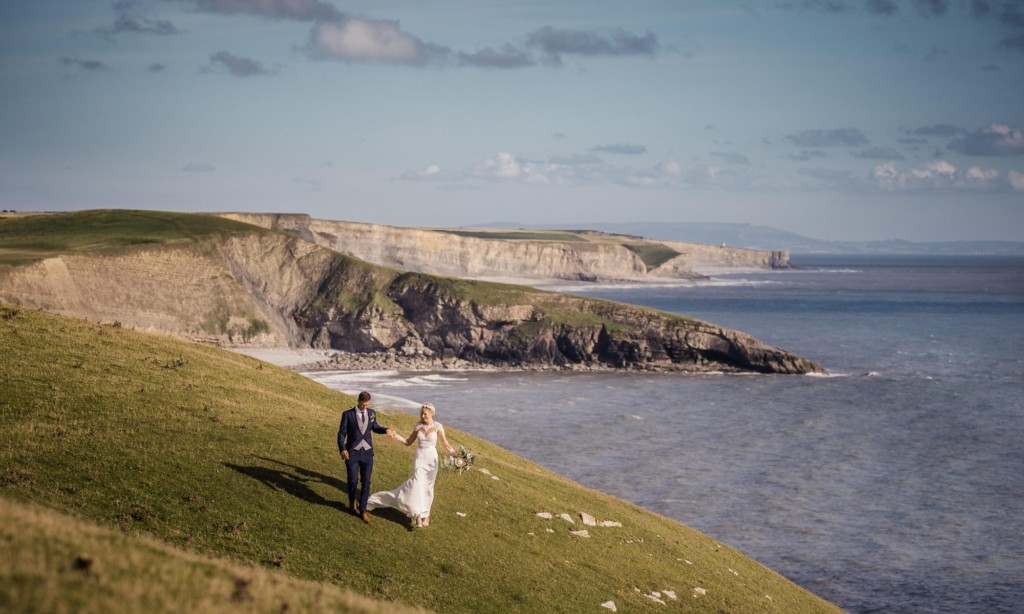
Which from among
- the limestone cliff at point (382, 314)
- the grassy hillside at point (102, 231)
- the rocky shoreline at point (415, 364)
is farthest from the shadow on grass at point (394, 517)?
the rocky shoreline at point (415, 364)

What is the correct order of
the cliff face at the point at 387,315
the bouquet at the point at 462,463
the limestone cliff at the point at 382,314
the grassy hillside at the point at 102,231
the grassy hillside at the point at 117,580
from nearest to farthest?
the grassy hillside at the point at 117,580, the bouquet at the point at 462,463, the grassy hillside at the point at 102,231, the limestone cliff at the point at 382,314, the cliff face at the point at 387,315

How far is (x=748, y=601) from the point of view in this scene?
28.9 meters

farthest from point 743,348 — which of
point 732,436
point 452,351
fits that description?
point 732,436

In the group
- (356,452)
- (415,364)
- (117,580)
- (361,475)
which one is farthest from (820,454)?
(117,580)

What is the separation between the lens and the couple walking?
23172 millimetres

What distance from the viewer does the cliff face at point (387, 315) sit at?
119 metres

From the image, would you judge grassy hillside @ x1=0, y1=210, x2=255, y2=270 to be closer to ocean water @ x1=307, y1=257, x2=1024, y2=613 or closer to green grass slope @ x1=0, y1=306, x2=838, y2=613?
ocean water @ x1=307, y1=257, x2=1024, y2=613

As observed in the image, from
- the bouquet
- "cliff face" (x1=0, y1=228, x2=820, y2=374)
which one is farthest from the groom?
"cliff face" (x1=0, y1=228, x2=820, y2=374)

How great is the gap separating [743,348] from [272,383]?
320ft

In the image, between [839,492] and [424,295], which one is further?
[424,295]

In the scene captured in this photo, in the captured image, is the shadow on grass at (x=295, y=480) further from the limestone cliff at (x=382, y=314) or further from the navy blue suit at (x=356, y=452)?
the limestone cliff at (x=382, y=314)

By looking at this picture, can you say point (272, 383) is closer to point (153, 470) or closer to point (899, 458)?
point (153, 470)

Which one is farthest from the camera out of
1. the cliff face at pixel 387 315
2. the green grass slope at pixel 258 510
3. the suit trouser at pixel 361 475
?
the cliff face at pixel 387 315

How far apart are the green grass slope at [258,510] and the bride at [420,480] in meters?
0.46
